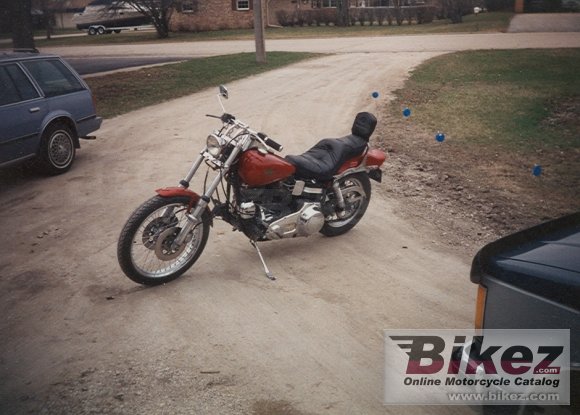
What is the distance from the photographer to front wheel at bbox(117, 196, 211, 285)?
4.64 meters

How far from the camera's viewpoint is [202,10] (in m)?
39.0

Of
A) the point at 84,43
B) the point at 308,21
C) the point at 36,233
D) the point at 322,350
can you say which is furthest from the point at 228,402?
the point at 308,21

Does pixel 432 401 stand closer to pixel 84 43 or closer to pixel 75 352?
pixel 75 352

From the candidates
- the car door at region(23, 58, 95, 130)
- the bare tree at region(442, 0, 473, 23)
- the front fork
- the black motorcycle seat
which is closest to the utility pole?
the car door at region(23, 58, 95, 130)

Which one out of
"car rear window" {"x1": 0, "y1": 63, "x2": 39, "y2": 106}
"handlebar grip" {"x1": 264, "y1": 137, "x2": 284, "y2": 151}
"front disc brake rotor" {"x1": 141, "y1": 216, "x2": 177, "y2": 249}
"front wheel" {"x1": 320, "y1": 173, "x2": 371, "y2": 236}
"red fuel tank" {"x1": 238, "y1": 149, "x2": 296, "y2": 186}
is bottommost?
"front wheel" {"x1": 320, "y1": 173, "x2": 371, "y2": 236}

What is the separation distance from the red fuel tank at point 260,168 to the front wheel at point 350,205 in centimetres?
99

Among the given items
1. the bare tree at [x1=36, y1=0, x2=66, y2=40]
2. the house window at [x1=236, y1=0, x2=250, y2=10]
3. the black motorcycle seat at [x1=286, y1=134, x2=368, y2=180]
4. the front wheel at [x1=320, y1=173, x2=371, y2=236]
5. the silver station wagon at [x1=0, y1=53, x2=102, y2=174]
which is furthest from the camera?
the bare tree at [x1=36, y1=0, x2=66, y2=40]

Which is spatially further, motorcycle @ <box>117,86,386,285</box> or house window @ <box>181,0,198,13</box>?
house window @ <box>181,0,198,13</box>

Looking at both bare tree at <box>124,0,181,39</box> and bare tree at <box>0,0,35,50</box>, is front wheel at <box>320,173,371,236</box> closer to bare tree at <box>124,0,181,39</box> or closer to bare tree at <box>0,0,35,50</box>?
bare tree at <box>0,0,35,50</box>

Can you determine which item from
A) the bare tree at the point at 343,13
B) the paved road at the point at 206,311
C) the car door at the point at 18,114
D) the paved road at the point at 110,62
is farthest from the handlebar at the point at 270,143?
the bare tree at the point at 343,13

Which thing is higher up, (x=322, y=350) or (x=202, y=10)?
(x=202, y=10)

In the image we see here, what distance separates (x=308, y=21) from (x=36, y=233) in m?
35.5

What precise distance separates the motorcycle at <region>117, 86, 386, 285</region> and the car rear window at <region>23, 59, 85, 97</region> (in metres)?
4.50

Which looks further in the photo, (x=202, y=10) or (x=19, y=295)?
(x=202, y=10)
